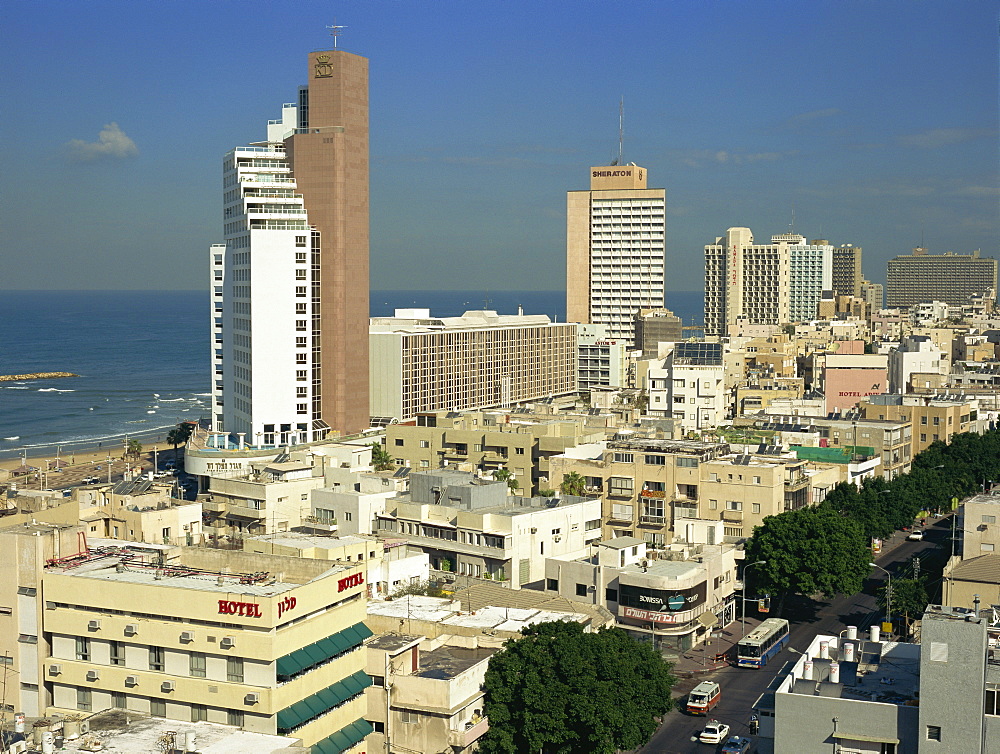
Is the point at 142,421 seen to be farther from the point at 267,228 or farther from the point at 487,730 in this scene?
the point at 487,730

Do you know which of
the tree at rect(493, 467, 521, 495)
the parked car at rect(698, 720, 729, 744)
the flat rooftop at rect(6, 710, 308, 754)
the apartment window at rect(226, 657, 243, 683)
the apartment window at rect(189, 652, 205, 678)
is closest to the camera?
the flat rooftop at rect(6, 710, 308, 754)

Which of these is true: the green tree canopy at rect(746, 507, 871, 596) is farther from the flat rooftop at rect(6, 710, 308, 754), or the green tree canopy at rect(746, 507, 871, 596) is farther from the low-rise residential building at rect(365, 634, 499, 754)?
the flat rooftop at rect(6, 710, 308, 754)

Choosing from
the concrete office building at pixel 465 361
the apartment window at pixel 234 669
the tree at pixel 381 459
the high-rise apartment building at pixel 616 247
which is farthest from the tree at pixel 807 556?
the high-rise apartment building at pixel 616 247

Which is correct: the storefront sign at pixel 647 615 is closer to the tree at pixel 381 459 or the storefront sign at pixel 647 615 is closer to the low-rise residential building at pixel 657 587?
the low-rise residential building at pixel 657 587

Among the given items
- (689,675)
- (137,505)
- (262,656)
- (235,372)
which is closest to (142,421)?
(235,372)

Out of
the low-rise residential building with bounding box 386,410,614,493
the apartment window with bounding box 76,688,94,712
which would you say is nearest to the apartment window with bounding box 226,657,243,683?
the apartment window with bounding box 76,688,94,712

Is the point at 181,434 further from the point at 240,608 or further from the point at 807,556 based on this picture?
the point at 240,608

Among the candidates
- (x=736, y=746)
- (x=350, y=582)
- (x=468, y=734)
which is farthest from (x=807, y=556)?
(x=350, y=582)
